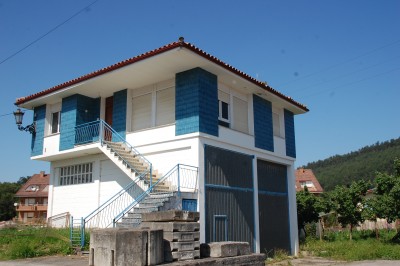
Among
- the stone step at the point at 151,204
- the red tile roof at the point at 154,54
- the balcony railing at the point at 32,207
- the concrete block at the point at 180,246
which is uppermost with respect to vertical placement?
the red tile roof at the point at 154,54

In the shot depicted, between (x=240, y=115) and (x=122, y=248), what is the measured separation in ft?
37.5

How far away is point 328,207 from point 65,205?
602 inches

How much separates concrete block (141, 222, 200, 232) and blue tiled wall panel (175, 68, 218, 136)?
6878mm

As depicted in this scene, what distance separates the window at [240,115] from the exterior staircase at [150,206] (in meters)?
5.01

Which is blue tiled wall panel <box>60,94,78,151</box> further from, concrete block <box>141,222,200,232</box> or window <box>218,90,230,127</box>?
concrete block <box>141,222,200,232</box>

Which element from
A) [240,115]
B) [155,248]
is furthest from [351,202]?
[155,248]

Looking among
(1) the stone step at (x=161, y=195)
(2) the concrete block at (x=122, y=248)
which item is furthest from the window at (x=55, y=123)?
(2) the concrete block at (x=122, y=248)

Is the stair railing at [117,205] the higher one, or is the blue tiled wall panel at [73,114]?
the blue tiled wall panel at [73,114]

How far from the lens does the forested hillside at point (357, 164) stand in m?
105

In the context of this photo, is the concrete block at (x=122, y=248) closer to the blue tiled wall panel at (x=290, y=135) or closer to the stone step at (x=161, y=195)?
the stone step at (x=161, y=195)

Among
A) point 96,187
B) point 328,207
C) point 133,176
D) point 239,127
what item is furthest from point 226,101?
point 328,207

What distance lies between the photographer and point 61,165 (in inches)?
732

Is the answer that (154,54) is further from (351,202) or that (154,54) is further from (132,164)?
(351,202)

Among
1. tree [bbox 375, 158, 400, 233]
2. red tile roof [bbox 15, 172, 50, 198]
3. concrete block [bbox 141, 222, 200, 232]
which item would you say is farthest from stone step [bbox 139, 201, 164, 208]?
red tile roof [bbox 15, 172, 50, 198]
